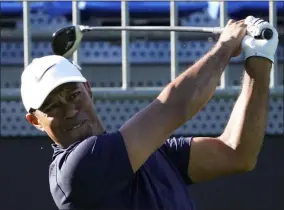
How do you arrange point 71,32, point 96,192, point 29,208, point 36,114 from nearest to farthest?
point 96,192 < point 36,114 < point 71,32 < point 29,208

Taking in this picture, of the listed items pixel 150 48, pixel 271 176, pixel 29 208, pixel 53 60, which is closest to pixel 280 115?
pixel 271 176

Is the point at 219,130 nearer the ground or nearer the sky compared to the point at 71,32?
nearer the ground

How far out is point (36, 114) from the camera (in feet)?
9.77

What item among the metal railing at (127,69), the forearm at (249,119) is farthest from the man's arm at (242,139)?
the metal railing at (127,69)

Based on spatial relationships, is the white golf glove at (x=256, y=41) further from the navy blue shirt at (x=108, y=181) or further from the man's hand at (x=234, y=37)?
the navy blue shirt at (x=108, y=181)

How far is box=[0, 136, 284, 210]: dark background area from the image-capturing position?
459cm

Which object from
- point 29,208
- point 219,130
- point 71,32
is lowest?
point 29,208

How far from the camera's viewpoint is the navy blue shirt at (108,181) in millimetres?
2748

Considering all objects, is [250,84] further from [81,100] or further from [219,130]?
[219,130]

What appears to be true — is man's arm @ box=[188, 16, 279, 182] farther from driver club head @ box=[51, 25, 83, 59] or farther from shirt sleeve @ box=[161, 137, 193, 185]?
driver club head @ box=[51, 25, 83, 59]

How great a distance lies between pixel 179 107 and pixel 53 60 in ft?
1.71

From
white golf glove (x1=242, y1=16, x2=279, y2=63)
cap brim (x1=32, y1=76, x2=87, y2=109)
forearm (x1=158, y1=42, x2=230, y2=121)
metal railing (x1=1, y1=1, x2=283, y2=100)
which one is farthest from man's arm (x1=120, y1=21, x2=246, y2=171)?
metal railing (x1=1, y1=1, x2=283, y2=100)

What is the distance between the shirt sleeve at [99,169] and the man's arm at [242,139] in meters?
0.51

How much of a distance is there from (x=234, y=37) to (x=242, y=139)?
0.45 meters
